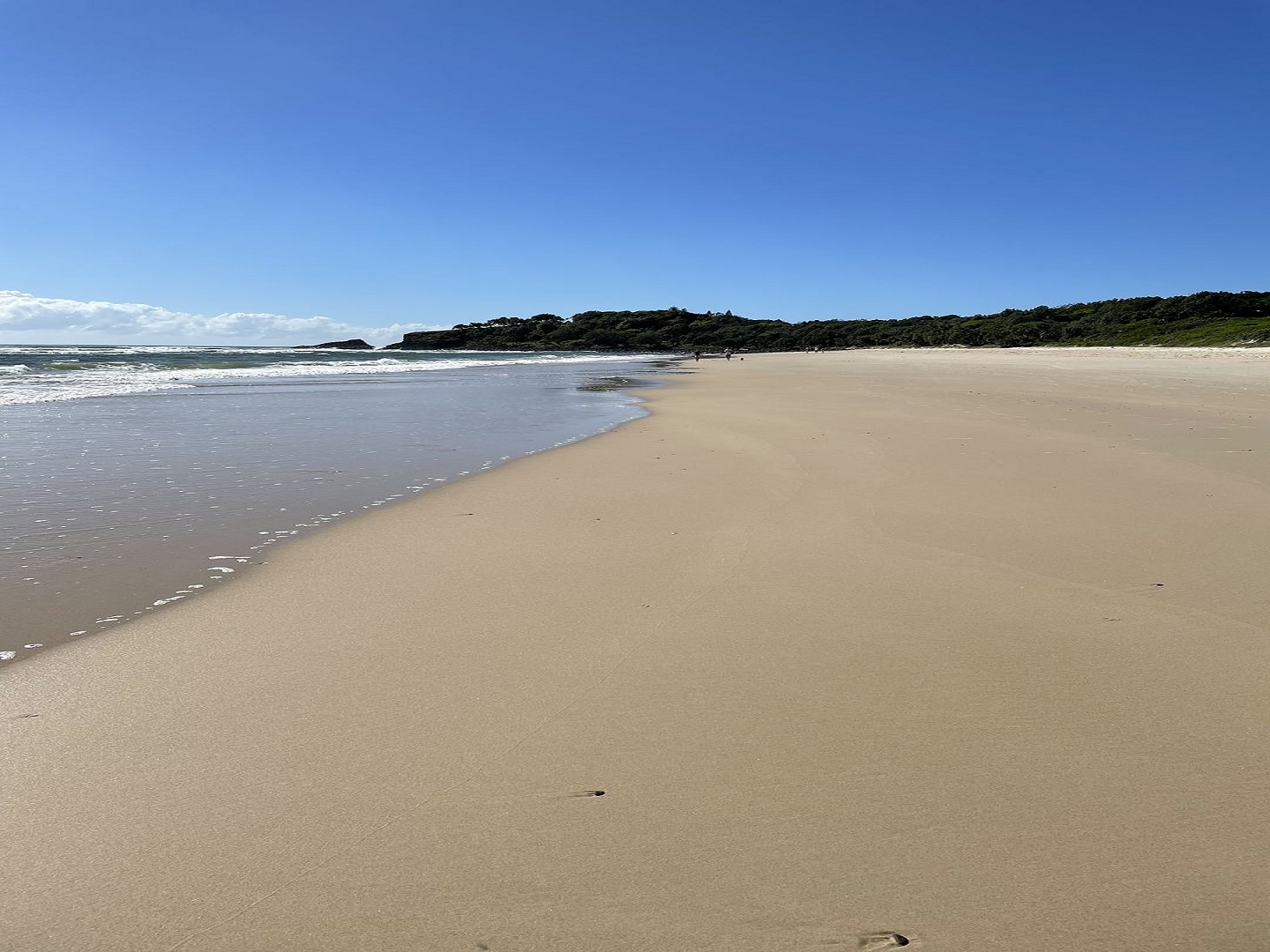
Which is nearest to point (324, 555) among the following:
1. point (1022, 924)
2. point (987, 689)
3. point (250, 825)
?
point (250, 825)

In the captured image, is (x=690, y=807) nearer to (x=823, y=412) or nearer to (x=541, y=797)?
(x=541, y=797)

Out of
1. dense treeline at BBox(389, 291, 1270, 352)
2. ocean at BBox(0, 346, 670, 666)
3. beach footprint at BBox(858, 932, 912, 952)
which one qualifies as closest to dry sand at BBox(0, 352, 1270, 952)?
beach footprint at BBox(858, 932, 912, 952)

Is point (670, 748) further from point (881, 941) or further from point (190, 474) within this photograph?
point (190, 474)

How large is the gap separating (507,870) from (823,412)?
11.2 metres

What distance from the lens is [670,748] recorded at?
222 centimetres

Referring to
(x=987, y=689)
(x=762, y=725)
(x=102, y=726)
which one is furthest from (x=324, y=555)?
(x=987, y=689)

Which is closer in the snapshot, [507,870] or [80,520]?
[507,870]

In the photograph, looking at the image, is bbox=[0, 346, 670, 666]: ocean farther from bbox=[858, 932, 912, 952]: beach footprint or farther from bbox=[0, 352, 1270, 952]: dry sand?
bbox=[858, 932, 912, 952]: beach footprint

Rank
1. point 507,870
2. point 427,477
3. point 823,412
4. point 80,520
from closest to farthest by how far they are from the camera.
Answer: point 507,870 → point 80,520 → point 427,477 → point 823,412

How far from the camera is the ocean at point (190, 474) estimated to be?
12.3 ft

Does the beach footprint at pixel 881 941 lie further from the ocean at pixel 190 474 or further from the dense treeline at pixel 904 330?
the dense treeline at pixel 904 330

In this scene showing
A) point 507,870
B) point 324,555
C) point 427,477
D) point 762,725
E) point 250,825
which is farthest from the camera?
point 427,477

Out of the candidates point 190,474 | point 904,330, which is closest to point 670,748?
point 190,474

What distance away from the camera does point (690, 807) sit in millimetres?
1930
